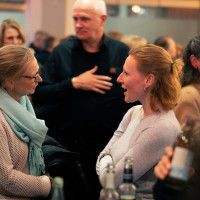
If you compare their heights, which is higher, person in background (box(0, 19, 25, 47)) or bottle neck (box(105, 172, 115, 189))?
person in background (box(0, 19, 25, 47))

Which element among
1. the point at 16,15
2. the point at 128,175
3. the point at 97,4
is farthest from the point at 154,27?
the point at 128,175

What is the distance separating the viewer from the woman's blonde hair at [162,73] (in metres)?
2.45

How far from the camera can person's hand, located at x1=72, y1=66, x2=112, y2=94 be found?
3.72 metres

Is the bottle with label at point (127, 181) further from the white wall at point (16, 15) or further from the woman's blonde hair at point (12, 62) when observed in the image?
the white wall at point (16, 15)

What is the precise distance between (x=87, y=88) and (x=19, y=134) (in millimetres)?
1220

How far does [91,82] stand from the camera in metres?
3.71

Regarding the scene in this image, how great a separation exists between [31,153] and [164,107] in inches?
31.3

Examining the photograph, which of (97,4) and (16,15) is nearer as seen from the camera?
Answer: (97,4)

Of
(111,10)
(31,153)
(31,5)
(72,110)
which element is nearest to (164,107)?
(31,153)

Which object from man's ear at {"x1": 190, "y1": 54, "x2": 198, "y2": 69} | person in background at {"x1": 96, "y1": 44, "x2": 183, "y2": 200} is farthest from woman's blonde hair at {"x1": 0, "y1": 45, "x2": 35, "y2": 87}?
man's ear at {"x1": 190, "y1": 54, "x2": 198, "y2": 69}

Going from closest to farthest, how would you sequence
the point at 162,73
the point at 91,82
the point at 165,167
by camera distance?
the point at 165,167 → the point at 162,73 → the point at 91,82

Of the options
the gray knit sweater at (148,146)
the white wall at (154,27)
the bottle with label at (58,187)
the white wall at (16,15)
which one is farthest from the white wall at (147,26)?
the bottle with label at (58,187)

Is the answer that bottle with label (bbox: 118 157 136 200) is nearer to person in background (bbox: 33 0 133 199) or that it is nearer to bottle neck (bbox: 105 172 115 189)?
bottle neck (bbox: 105 172 115 189)

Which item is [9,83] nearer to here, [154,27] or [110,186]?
[110,186]
